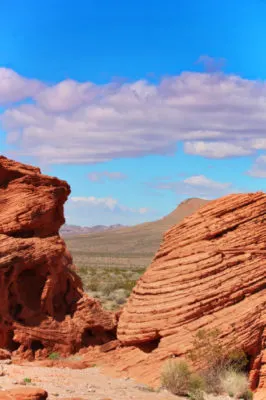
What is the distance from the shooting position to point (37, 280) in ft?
72.0

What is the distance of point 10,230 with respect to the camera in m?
21.6

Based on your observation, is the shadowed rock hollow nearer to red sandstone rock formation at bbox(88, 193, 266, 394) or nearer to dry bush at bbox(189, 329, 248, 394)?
red sandstone rock formation at bbox(88, 193, 266, 394)

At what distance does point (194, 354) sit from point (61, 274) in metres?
6.48

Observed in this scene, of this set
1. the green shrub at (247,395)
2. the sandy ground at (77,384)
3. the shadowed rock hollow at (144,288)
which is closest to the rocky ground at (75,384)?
the sandy ground at (77,384)

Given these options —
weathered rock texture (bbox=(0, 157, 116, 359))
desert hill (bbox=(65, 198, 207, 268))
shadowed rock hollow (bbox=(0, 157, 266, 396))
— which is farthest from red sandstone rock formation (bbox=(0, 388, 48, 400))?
desert hill (bbox=(65, 198, 207, 268))

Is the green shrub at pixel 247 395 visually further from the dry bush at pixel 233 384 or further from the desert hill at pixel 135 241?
the desert hill at pixel 135 241

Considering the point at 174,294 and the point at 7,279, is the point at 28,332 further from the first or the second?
the point at 174,294

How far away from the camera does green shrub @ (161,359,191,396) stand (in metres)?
16.5

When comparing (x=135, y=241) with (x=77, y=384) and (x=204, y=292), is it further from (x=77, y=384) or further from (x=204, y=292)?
(x=77, y=384)

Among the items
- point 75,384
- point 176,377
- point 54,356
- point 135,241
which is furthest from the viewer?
point 135,241

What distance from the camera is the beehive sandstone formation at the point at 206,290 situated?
17.7 meters

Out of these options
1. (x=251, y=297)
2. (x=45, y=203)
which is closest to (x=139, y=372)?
(x=251, y=297)

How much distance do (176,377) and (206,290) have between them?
259 centimetres

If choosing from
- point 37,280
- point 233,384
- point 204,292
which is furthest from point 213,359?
point 37,280
